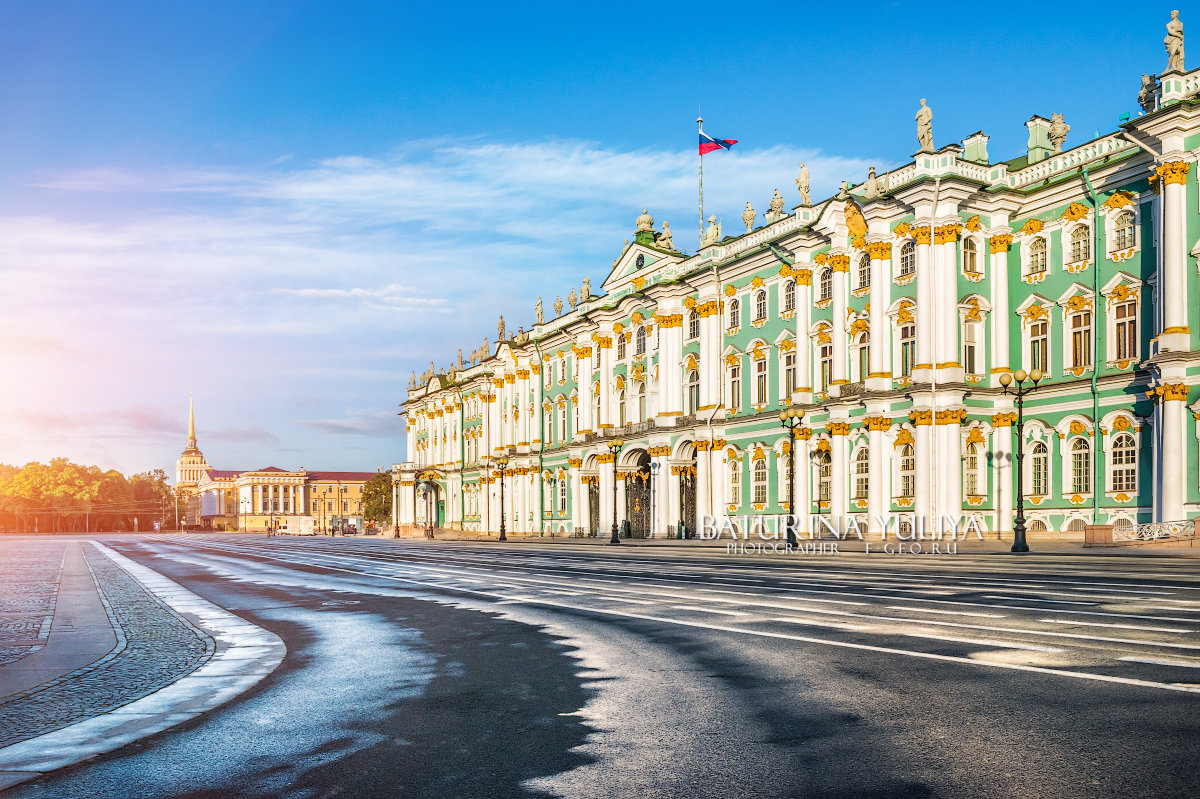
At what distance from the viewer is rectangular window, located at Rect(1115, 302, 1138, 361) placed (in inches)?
1468

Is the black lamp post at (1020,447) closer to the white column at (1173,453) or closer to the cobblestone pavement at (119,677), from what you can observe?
the white column at (1173,453)

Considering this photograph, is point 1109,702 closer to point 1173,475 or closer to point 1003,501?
point 1173,475

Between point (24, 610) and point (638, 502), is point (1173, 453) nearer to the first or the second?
point (24, 610)

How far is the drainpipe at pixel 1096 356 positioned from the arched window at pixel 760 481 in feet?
58.8

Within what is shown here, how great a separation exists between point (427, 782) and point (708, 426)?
170 feet

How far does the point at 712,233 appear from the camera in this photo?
59.0 metres

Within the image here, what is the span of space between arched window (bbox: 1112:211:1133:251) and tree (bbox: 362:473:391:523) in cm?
10982

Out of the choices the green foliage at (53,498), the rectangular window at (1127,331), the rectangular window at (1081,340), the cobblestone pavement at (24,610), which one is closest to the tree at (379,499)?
the green foliage at (53,498)

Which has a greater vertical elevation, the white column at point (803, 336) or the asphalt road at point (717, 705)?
the white column at point (803, 336)

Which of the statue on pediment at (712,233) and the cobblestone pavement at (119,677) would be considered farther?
the statue on pediment at (712,233)

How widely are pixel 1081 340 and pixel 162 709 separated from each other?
1520 inches

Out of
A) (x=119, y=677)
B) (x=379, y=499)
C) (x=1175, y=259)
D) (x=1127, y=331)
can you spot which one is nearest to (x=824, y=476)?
(x=1127, y=331)

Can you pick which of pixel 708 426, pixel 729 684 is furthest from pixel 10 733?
pixel 708 426

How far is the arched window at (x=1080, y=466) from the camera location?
127ft
